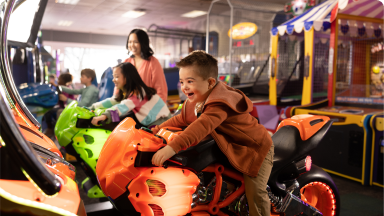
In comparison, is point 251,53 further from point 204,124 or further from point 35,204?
point 35,204

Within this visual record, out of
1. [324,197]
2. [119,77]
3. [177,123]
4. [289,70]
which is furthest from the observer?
[289,70]

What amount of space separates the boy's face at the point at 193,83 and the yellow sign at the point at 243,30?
19.9 ft

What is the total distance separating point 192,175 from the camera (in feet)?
4.46

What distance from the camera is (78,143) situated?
2.08 m

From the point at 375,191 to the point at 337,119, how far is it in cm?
87

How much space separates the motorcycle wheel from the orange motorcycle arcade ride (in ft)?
0.41

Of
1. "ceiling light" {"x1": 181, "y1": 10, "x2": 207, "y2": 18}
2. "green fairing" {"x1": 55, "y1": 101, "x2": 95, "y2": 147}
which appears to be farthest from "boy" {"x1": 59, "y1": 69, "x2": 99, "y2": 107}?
"ceiling light" {"x1": 181, "y1": 10, "x2": 207, "y2": 18}

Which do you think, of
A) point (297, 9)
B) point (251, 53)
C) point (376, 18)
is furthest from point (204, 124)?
point (251, 53)

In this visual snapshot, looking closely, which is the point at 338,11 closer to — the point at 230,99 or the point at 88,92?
the point at 230,99

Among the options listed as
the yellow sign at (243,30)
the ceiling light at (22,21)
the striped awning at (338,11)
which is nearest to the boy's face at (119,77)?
the ceiling light at (22,21)

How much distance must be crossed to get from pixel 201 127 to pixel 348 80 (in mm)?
3484

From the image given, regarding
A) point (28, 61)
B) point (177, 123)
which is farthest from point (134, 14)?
point (177, 123)

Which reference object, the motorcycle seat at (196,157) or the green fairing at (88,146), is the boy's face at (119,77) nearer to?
the green fairing at (88,146)

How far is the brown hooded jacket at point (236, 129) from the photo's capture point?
1.39 meters
